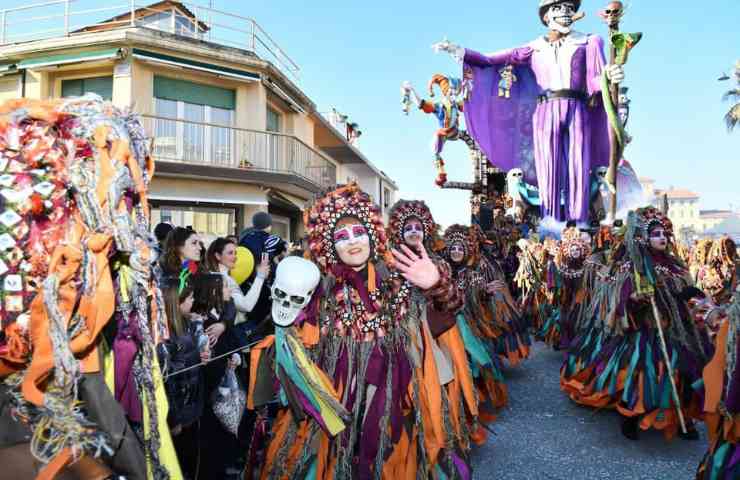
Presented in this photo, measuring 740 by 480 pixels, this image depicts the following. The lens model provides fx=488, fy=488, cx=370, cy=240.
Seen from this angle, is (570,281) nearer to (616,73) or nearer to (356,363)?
(616,73)

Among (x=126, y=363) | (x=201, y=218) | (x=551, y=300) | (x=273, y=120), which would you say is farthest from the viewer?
(x=273, y=120)

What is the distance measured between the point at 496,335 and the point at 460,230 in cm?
117

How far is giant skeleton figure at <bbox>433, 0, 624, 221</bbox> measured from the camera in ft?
27.5

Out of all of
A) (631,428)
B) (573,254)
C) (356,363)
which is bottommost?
(631,428)

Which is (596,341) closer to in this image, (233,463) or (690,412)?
(690,412)

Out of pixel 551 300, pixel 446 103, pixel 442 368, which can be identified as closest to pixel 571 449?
pixel 442 368

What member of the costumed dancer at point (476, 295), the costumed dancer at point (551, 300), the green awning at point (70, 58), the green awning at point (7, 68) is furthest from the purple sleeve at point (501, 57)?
the green awning at point (7, 68)

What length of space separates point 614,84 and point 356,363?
6.96 m

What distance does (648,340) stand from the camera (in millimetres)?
3898

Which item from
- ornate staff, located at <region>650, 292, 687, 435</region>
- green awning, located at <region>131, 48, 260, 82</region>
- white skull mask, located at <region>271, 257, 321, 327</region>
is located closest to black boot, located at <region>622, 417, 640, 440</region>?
ornate staff, located at <region>650, 292, 687, 435</region>

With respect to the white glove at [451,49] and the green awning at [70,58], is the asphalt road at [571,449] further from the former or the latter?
the green awning at [70,58]

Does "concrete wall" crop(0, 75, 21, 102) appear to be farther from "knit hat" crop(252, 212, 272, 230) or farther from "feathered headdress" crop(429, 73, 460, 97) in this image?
"knit hat" crop(252, 212, 272, 230)

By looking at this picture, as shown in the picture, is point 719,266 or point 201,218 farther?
point 201,218

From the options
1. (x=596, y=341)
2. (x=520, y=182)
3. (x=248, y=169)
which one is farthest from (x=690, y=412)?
(x=248, y=169)
